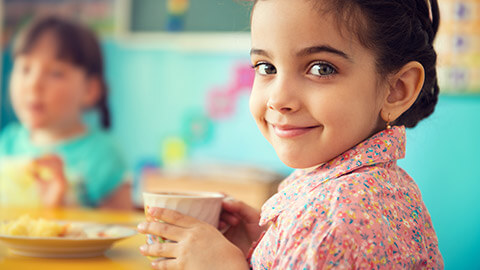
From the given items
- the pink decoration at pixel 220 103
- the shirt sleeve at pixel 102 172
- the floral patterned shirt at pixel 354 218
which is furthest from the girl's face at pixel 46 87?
the pink decoration at pixel 220 103

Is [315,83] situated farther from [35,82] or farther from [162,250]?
[35,82]

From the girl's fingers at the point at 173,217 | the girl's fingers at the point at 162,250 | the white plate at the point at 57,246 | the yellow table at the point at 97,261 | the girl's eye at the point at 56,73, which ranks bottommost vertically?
the yellow table at the point at 97,261

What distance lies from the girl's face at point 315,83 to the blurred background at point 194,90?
2.57m

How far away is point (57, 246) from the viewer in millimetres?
871

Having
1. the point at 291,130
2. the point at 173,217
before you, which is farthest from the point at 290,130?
the point at 173,217

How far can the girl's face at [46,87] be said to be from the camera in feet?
7.15

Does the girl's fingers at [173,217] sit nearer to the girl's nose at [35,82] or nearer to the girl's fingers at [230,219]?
the girl's fingers at [230,219]

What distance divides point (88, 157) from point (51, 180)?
0.43 m

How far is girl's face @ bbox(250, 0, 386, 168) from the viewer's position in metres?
0.79

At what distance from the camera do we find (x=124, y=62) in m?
4.23

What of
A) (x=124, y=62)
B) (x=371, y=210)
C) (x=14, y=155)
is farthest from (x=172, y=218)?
(x=124, y=62)

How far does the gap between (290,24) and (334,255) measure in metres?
0.33

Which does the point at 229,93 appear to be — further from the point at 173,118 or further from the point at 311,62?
the point at 311,62

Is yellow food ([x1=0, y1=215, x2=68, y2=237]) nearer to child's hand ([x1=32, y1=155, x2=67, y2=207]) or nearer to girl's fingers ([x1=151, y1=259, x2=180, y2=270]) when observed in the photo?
girl's fingers ([x1=151, y1=259, x2=180, y2=270])
